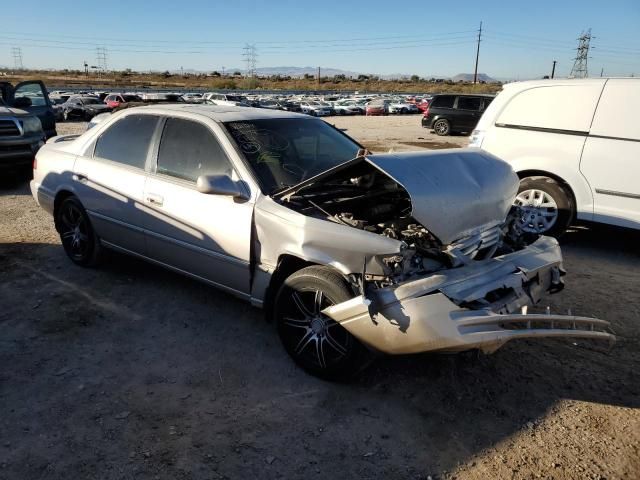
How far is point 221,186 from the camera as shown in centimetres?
346

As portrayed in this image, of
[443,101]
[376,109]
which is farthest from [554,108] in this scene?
[376,109]

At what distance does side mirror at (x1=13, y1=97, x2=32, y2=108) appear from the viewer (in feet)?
34.6

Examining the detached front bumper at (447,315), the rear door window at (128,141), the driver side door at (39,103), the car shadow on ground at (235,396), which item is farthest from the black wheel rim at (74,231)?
the driver side door at (39,103)

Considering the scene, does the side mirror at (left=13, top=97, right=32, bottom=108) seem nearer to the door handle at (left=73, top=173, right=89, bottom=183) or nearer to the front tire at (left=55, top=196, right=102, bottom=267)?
the front tire at (left=55, top=196, right=102, bottom=267)

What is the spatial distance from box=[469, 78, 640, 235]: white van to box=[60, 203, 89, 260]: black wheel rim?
494cm

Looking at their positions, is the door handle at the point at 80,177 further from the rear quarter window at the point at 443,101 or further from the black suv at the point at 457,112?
the rear quarter window at the point at 443,101

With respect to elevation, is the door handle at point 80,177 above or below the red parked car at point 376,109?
above

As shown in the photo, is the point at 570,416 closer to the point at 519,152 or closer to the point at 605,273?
the point at 605,273

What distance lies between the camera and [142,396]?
3102 mm

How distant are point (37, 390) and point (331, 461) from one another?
6.26 feet

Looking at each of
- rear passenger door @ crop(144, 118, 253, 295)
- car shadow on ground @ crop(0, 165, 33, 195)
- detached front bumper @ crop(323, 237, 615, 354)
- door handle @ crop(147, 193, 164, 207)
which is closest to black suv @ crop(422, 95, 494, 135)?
car shadow on ground @ crop(0, 165, 33, 195)

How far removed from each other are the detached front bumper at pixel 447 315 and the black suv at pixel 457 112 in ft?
66.3

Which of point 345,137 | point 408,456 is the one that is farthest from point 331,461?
point 345,137

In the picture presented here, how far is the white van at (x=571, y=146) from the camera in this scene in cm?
570
